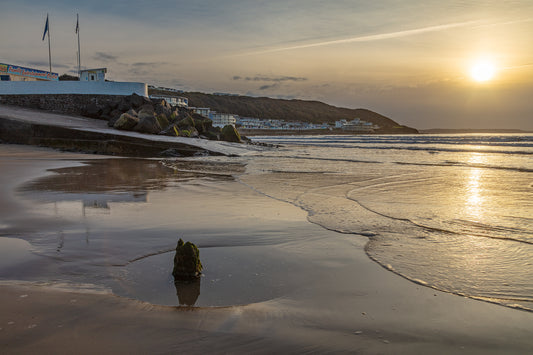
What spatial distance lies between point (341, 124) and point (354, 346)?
185640mm

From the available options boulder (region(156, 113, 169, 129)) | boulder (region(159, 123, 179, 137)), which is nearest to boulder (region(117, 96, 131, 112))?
boulder (region(156, 113, 169, 129))

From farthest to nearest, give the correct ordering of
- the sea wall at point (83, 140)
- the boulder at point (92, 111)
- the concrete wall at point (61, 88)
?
the concrete wall at point (61, 88) < the boulder at point (92, 111) < the sea wall at point (83, 140)

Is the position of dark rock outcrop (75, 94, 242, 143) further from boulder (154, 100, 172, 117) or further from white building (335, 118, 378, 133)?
white building (335, 118, 378, 133)

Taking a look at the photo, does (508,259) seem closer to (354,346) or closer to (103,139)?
(354,346)

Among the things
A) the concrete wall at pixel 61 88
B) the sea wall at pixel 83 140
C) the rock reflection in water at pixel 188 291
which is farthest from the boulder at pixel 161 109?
the rock reflection in water at pixel 188 291

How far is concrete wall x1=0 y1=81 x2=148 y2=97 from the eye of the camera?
2920 cm

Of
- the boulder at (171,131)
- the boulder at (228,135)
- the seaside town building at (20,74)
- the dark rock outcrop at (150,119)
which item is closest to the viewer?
the dark rock outcrop at (150,119)

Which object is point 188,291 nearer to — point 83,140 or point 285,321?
point 285,321

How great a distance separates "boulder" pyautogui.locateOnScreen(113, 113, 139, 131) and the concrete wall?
7792 mm

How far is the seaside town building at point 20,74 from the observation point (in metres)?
33.8

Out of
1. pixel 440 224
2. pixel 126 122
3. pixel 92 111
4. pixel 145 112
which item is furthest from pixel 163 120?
pixel 440 224

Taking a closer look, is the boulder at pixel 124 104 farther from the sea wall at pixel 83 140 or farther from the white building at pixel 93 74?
the white building at pixel 93 74

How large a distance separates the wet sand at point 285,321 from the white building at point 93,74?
35.8m

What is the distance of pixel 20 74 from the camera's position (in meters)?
36.2
